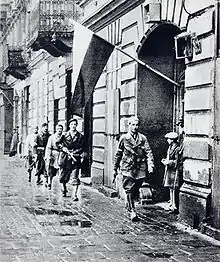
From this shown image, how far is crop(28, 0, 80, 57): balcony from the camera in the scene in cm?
2158

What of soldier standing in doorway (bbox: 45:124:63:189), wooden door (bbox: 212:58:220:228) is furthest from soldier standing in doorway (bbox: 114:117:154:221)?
soldier standing in doorway (bbox: 45:124:63:189)

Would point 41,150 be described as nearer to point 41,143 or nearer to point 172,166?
point 41,143

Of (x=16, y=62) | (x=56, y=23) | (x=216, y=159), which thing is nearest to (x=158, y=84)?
(x=216, y=159)

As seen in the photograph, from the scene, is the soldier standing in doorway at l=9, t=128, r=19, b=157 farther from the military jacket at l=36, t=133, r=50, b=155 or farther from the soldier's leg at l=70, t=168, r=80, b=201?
the soldier's leg at l=70, t=168, r=80, b=201

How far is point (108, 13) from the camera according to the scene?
16.5 metres

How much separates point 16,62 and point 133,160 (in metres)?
22.1

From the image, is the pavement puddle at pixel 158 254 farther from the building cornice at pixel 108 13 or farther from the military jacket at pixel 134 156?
the building cornice at pixel 108 13

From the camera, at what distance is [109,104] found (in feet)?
53.9

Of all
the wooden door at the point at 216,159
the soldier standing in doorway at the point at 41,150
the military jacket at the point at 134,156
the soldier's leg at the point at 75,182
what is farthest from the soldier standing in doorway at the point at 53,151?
the wooden door at the point at 216,159

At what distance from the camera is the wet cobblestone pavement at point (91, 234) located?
8.33 metres

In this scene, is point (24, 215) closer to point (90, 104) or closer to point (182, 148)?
point (182, 148)

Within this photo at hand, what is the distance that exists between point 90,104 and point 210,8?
34.3 feet

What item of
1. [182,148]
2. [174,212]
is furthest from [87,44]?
[174,212]

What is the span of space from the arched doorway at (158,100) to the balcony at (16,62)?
19.0m
